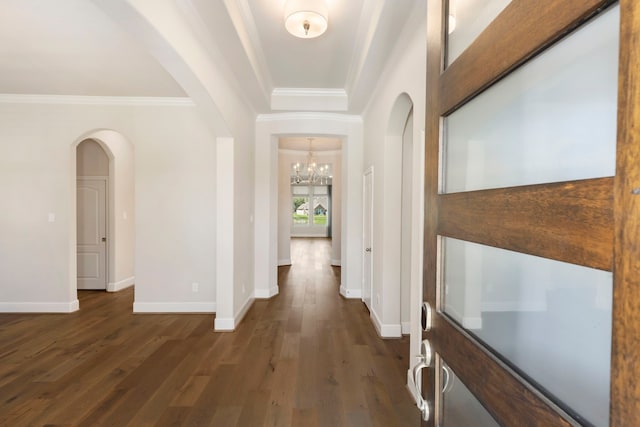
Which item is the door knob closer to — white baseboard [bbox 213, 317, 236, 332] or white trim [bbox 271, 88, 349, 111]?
white baseboard [bbox 213, 317, 236, 332]

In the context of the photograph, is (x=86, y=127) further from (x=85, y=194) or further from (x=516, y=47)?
(x=516, y=47)

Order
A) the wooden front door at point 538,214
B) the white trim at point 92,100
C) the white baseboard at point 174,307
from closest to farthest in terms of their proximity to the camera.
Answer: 1. the wooden front door at point 538,214
2. the white trim at point 92,100
3. the white baseboard at point 174,307

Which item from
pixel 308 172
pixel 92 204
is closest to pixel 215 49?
pixel 92 204

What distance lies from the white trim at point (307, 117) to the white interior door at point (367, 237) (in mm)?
978

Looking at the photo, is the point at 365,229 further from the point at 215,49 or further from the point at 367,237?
the point at 215,49

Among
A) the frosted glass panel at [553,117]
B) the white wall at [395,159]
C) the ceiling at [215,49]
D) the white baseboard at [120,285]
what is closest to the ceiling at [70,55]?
the ceiling at [215,49]

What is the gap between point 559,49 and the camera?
54 cm

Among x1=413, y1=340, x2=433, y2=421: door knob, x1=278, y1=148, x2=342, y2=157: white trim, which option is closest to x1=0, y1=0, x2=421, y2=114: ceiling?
x1=413, y1=340, x2=433, y2=421: door knob

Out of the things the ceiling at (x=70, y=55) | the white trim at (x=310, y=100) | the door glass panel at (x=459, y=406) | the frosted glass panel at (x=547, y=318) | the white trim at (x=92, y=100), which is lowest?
the door glass panel at (x=459, y=406)

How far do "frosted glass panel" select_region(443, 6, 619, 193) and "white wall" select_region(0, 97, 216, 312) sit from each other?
394 centimetres

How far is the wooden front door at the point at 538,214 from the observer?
16.6 inches

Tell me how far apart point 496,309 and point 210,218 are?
156 inches

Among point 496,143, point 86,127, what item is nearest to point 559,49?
point 496,143

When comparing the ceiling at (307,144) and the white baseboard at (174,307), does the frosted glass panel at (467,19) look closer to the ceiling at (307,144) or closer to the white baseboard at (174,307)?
the white baseboard at (174,307)
